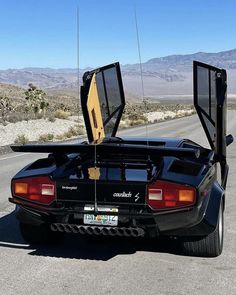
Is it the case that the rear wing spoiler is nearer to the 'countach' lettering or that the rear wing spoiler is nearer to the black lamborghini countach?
the black lamborghini countach

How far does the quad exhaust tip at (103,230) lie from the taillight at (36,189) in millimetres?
279

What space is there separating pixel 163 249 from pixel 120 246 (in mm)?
500

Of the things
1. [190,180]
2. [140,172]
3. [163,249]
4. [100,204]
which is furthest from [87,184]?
[163,249]

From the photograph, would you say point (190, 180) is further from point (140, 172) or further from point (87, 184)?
point (87, 184)

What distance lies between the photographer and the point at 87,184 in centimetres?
499

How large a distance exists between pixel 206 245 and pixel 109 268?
3.41 feet

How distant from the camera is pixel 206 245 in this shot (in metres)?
5.30

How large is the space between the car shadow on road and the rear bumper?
0.62 m

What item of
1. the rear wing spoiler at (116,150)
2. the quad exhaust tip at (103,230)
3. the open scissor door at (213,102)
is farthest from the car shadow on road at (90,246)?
the open scissor door at (213,102)

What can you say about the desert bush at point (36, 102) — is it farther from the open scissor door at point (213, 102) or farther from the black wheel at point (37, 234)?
the black wheel at point (37, 234)

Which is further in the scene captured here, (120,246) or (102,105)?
(102,105)

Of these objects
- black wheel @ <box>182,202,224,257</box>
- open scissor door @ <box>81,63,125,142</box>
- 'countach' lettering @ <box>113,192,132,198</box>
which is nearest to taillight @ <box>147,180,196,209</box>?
'countach' lettering @ <box>113,192,132,198</box>

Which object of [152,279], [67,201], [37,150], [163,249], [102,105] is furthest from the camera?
[102,105]

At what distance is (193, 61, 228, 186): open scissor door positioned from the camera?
6816 mm
